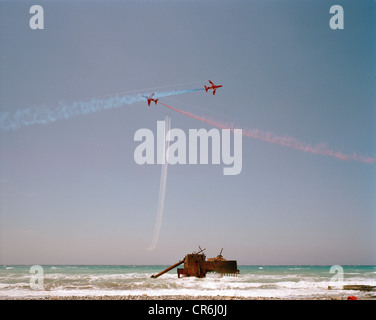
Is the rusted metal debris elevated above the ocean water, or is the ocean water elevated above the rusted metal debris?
the rusted metal debris

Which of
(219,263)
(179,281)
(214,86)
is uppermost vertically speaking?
(214,86)

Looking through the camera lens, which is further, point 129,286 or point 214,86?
point 129,286

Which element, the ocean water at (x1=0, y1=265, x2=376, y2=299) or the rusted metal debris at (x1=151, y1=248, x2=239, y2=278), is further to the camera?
the rusted metal debris at (x1=151, y1=248, x2=239, y2=278)

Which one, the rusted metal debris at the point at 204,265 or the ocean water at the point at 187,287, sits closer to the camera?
the ocean water at the point at 187,287

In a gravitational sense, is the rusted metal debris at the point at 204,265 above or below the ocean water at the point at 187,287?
above

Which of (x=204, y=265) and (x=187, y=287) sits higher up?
(x=204, y=265)
